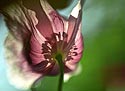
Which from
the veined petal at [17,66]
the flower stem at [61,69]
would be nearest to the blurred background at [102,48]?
the flower stem at [61,69]

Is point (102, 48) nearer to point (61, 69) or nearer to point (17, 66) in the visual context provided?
point (61, 69)

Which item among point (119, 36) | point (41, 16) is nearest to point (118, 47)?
point (119, 36)

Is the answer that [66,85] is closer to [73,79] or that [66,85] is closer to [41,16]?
[73,79]

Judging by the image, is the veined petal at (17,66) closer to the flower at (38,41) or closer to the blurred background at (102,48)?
the flower at (38,41)

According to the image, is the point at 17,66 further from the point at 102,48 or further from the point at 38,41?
the point at 102,48

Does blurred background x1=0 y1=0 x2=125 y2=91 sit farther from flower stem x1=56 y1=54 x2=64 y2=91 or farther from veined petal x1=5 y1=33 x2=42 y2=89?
veined petal x1=5 y1=33 x2=42 y2=89

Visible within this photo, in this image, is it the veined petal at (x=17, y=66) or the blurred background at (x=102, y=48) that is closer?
the veined petal at (x=17, y=66)

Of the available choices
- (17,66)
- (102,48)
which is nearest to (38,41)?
(17,66)

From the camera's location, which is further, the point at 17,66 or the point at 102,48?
the point at 102,48
